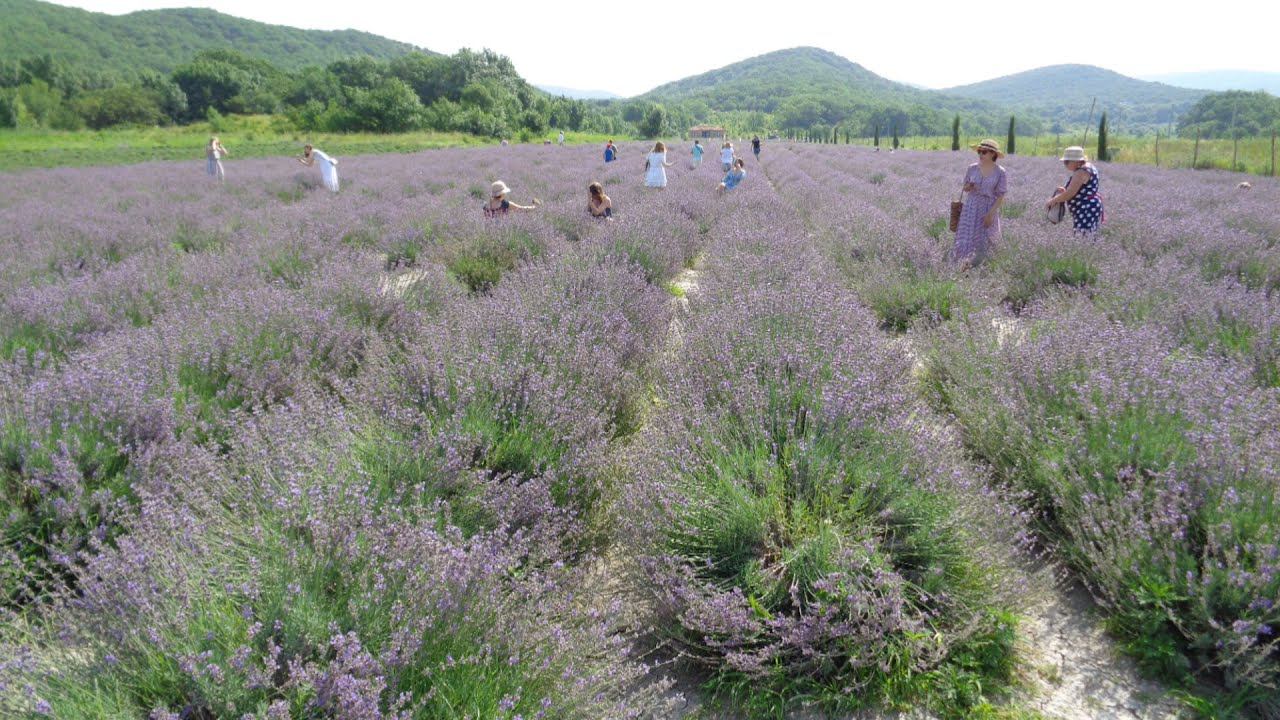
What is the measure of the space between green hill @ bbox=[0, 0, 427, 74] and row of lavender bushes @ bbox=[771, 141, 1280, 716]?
92.6m

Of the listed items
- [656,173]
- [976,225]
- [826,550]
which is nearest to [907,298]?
[976,225]

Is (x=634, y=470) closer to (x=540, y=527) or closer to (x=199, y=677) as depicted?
(x=540, y=527)

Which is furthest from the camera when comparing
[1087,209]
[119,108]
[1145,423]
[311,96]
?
[311,96]

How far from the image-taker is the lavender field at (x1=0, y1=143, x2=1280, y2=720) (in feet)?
4.92

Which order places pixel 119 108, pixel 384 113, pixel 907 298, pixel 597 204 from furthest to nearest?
pixel 384 113
pixel 119 108
pixel 597 204
pixel 907 298

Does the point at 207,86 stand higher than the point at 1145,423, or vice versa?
the point at 207,86

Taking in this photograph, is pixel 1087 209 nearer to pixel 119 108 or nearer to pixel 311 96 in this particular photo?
pixel 119 108

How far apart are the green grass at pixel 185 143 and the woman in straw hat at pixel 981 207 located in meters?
21.9

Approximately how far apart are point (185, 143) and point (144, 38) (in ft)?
359

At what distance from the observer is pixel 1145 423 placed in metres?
2.38

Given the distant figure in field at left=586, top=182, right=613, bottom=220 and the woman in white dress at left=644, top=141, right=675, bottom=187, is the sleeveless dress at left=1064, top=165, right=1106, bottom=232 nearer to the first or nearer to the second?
the distant figure in field at left=586, top=182, right=613, bottom=220

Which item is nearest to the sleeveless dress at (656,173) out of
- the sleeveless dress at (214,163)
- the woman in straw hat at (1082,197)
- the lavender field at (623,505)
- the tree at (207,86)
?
the woman in straw hat at (1082,197)

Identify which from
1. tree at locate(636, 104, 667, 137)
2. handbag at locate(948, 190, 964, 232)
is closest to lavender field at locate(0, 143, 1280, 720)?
handbag at locate(948, 190, 964, 232)

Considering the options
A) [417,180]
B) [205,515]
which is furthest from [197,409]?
[417,180]
